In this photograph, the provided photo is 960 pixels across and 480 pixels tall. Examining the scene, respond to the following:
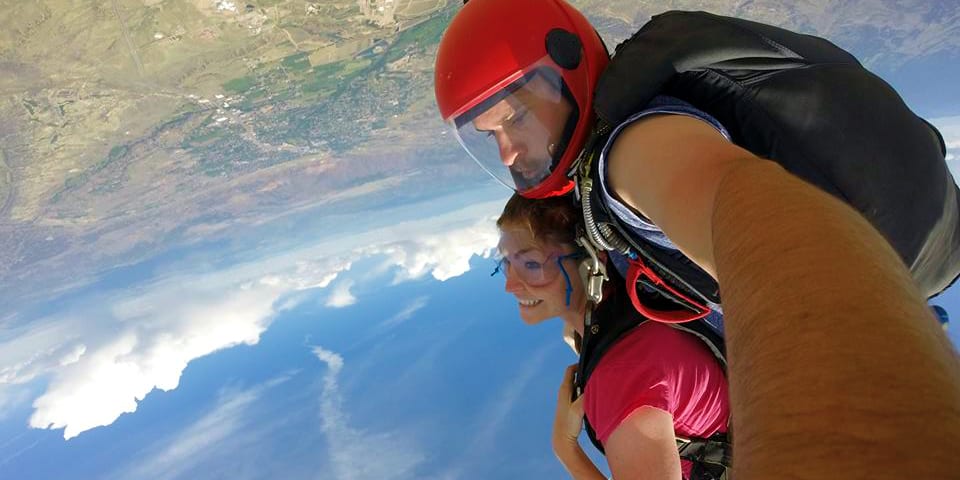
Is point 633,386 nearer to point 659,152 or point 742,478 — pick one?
point 659,152

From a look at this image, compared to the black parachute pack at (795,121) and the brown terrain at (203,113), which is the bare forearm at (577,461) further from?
the brown terrain at (203,113)

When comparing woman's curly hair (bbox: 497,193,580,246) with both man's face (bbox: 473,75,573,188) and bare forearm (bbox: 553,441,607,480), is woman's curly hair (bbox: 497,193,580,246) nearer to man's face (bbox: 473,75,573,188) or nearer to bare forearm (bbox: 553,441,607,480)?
man's face (bbox: 473,75,573,188)

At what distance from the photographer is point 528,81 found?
2.07 metres

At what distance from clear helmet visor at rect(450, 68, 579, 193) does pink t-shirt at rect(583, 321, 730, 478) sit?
0.75 meters

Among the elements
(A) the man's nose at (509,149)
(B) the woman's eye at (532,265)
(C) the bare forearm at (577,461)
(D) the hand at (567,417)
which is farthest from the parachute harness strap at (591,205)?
(C) the bare forearm at (577,461)

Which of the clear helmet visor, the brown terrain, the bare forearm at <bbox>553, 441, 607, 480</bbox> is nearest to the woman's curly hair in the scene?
the clear helmet visor

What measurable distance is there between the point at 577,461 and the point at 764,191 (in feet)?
6.95

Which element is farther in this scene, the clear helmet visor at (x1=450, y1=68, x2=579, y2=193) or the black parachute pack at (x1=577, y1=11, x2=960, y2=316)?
the clear helmet visor at (x1=450, y1=68, x2=579, y2=193)

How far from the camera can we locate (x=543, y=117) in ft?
6.68

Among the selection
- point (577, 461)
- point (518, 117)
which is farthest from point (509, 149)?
point (577, 461)

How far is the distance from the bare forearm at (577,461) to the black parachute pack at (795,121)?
1.20m

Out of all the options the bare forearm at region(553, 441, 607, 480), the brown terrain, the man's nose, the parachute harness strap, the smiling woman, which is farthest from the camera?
the brown terrain

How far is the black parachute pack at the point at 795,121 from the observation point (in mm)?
1264

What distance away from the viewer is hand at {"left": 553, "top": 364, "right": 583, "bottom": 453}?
2.32 meters
